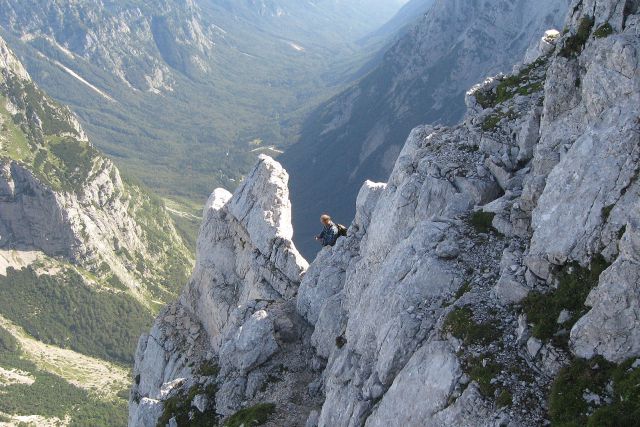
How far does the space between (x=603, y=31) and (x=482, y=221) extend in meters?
12.6

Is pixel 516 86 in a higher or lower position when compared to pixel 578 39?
higher

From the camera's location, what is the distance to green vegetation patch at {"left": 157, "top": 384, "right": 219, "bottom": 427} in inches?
1944

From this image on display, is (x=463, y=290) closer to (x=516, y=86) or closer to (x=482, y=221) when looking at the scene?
(x=482, y=221)

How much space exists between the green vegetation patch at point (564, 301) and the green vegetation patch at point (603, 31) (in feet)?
46.1

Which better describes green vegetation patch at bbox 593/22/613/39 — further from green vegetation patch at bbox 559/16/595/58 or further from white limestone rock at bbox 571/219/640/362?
white limestone rock at bbox 571/219/640/362

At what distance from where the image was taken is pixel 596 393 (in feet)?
77.2

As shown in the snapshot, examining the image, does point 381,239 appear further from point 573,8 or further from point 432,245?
point 573,8

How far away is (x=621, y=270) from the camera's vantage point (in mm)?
24984

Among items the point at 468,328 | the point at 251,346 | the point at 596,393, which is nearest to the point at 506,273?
the point at 468,328

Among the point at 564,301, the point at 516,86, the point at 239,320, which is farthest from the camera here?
the point at 239,320

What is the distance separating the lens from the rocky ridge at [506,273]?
25250 mm

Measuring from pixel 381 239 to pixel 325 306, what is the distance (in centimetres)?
872

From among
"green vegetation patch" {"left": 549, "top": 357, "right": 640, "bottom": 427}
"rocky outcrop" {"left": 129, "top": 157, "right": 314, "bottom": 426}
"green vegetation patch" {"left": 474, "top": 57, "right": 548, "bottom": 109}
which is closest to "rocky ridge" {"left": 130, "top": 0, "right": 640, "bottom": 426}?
"green vegetation patch" {"left": 549, "top": 357, "right": 640, "bottom": 427}

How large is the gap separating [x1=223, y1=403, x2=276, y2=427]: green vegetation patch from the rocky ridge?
0.34 meters
